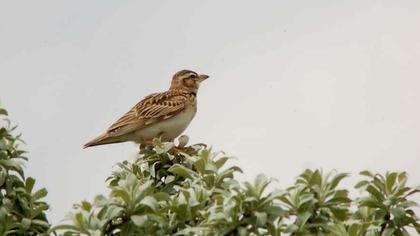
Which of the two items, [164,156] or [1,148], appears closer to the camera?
[1,148]

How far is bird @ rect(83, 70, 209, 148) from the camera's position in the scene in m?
16.0

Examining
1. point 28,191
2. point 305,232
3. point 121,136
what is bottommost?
point 305,232

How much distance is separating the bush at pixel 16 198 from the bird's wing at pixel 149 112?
244 inches

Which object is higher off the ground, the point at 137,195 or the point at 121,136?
the point at 121,136

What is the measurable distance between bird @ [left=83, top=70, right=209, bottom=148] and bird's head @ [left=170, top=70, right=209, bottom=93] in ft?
2.74

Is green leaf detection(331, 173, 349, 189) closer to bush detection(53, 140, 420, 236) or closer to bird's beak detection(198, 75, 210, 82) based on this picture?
bush detection(53, 140, 420, 236)

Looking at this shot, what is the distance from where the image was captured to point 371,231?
334 inches

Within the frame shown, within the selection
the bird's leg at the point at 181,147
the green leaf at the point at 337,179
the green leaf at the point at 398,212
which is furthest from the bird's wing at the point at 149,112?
the green leaf at the point at 398,212

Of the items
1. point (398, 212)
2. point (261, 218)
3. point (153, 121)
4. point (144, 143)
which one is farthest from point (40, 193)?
point (153, 121)

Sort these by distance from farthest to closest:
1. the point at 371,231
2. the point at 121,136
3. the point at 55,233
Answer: the point at 121,136 < the point at 55,233 < the point at 371,231

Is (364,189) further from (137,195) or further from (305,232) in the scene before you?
(137,195)

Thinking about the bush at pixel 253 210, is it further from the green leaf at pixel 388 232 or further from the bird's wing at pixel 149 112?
the bird's wing at pixel 149 112

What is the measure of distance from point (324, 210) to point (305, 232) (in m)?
0.48

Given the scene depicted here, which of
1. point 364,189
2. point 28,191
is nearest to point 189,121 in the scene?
point 28,191
